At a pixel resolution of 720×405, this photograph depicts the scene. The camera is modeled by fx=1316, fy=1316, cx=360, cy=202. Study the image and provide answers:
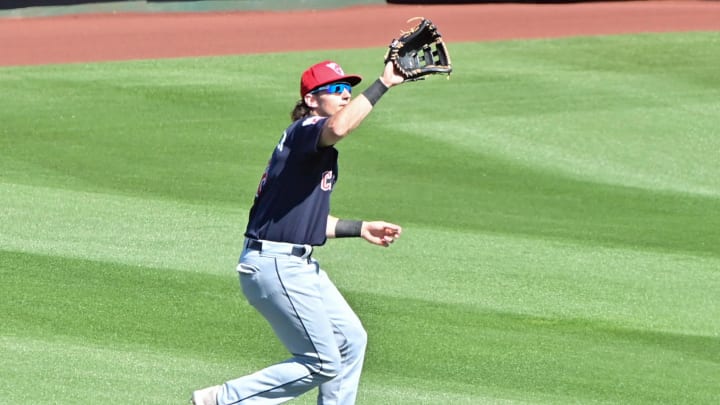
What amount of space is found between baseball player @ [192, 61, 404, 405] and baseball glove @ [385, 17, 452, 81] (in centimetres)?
6

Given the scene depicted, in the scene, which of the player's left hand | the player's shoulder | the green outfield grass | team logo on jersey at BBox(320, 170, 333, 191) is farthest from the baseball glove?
the green outfield grass

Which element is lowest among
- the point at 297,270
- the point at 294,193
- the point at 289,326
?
the point at 289,326

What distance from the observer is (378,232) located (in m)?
7.41

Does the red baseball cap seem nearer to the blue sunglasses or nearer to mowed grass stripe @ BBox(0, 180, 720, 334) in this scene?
the blue sunglasses

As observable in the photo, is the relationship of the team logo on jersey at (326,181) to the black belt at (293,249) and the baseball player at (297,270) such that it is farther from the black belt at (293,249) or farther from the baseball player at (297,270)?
the black belt at (293,249)

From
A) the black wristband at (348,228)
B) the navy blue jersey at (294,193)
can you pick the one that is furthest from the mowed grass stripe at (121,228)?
the navy blue jersey at (294,193)

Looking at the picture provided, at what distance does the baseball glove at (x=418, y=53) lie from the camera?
6.82 meters

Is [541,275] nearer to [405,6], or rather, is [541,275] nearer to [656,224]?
[656,224]

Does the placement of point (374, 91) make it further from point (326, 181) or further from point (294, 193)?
point (294, 193)

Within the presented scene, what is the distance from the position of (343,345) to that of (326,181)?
0.90 m

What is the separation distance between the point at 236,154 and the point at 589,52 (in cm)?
928

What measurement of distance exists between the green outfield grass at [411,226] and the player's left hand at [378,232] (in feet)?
3.94

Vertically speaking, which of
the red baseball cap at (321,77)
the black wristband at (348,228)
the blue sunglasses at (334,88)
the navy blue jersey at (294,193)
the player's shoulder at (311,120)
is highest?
the red baseball cap at (321,77)

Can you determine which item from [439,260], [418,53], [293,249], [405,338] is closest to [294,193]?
[293,249]
